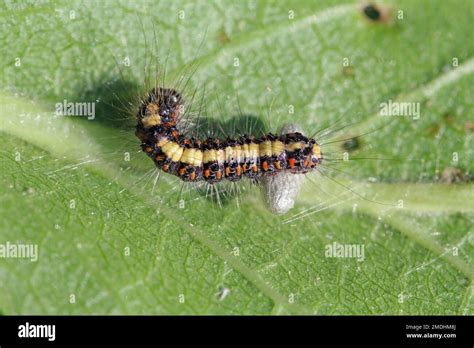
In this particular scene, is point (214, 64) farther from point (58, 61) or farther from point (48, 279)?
point (48, 279)

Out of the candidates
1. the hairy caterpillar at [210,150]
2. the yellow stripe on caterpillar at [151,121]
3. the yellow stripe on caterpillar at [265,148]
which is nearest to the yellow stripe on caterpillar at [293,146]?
the hairy caterpillar at [210,150]

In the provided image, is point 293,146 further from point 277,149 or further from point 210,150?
point 210,150

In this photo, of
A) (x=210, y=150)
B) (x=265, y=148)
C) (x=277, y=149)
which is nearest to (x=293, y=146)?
(x=277, y=149)

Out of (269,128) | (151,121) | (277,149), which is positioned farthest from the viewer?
(269,128)

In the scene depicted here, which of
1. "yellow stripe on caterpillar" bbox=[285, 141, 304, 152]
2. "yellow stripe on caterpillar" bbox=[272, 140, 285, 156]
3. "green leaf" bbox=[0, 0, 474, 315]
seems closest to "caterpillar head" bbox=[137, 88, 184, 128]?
"green leaf" bbox=[0, 0, 474, 315]

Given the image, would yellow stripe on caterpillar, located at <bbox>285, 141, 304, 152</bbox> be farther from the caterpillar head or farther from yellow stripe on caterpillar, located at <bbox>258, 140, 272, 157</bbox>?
the caterpillar head

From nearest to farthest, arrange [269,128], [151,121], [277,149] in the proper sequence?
[151,121] < [277,149] < [269,128]

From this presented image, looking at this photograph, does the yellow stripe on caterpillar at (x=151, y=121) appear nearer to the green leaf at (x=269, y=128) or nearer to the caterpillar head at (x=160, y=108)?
Answer: the caterpillar head at (x=160, y=108)

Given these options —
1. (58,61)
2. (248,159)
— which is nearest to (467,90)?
(248,159)
